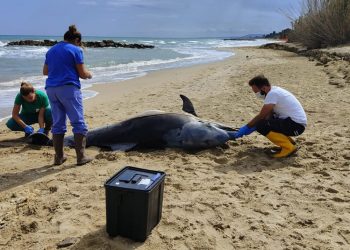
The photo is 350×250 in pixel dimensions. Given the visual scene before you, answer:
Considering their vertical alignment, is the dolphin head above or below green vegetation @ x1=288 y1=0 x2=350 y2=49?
below

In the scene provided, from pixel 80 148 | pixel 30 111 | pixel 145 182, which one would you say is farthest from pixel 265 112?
pixel 30 111

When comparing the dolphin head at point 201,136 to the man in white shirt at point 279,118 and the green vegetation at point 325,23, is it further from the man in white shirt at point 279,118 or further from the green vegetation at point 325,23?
the green vegetation at point 325,23

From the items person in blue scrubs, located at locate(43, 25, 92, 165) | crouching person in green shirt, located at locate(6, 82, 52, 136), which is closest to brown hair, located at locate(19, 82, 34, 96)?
crouching person in green shirt, located at locate(6, 82, 52, 136)

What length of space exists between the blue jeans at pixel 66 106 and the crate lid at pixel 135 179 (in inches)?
79.7

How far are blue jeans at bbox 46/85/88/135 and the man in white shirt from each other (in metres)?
2.56

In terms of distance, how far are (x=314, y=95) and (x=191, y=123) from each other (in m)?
5.38

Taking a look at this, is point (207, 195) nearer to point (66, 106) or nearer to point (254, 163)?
point (254, 163)

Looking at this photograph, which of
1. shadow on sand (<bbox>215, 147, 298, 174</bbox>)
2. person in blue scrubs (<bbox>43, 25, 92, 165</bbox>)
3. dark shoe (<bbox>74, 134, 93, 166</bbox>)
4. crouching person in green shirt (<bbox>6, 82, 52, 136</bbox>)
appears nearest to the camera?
person in blue scrubs (<bbox>43, 25, 92, 165</bbox>)

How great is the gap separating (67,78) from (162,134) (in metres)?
1.87

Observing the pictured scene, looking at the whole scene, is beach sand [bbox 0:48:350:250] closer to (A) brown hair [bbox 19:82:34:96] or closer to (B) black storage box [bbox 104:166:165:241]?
(B) black storage box [bbox 104:166:165:241]

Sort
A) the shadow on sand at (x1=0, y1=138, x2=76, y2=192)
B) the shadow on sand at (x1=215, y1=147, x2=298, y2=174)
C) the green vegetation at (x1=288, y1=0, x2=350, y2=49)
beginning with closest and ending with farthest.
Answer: the shadow on sand at (x1=0, y1=138, x2=76, y2=192) < the shadow on sand at (x1=215, y1=147, x2=298, y2=174) < the green vegetation at (x1=288, y1=0, x2=350, y2=49)

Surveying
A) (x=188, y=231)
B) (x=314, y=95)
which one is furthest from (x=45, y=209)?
(x=314, y=95)

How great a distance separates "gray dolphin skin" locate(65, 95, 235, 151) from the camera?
21.7ft

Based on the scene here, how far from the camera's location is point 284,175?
550 cm
